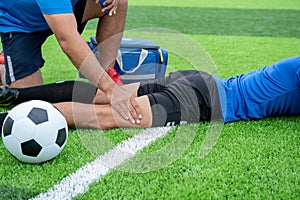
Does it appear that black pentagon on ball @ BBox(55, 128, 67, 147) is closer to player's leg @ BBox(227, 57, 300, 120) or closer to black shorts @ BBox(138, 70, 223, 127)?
black shorts @ BBox(138, 70, 223, 127)

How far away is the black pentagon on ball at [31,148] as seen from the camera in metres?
2.38

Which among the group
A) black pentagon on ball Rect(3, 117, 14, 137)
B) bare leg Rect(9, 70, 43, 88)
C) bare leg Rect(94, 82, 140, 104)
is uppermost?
black pentagon on ball Rect(3, 117, 14, 137)

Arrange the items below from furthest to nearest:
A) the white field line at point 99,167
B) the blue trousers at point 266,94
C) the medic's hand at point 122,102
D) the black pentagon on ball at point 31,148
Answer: the blue trousers at point 266,94 → the medic's hand at point 122,102 → the black pentagon on ball at point 31,148 → the white field line at point 99,167

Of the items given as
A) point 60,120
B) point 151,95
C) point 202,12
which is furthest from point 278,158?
point 202,12

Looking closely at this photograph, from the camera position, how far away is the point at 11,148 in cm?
240

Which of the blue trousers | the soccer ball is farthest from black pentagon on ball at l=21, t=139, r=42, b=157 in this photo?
the blue trousers

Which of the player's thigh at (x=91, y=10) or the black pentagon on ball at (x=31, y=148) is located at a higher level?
the player's thigh at (x=91, y=10)

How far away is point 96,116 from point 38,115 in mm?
570

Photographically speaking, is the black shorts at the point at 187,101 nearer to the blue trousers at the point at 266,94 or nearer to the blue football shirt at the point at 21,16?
the blue trousers at the point at 266,94

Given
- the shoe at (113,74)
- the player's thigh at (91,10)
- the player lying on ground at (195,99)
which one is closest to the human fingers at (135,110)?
the player lying on ground at (195,99)

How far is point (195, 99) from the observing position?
3133mm

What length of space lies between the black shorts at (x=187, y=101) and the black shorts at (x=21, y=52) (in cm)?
109

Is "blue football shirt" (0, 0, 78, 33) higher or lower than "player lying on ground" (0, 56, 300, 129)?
higher

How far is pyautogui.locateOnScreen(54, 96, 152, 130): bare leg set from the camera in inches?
117
